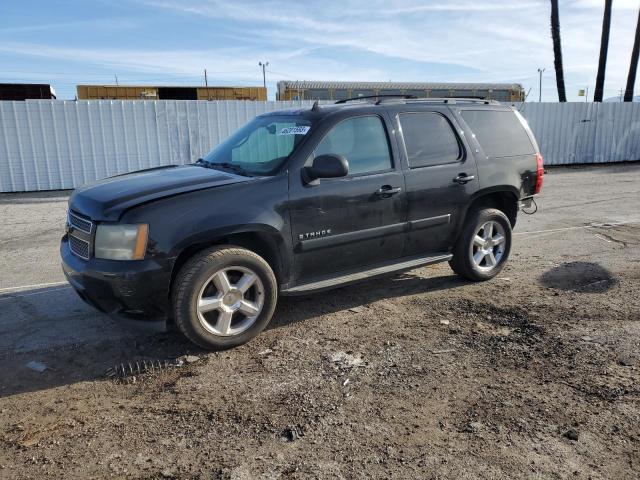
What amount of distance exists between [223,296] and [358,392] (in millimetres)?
1277

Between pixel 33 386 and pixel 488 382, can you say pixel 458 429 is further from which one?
pixel 33 386

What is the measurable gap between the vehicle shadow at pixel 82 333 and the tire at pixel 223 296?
9.0 inches

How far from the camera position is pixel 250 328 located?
13.5 feet

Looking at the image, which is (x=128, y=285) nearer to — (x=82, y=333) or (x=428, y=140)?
(x=82, y=333)

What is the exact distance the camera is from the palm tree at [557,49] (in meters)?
24.3

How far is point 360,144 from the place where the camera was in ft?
15.3

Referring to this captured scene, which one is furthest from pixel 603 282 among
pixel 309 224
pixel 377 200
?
pixel 309 224

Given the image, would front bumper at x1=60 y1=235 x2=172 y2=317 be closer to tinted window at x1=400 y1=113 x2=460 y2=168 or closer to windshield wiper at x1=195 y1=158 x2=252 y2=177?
windshield wiper at x1=195 y1=158 x2=252 y2=177

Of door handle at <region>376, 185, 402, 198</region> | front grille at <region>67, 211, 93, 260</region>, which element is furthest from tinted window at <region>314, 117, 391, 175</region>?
front grille at <region>67, 211, 93, 260</region>

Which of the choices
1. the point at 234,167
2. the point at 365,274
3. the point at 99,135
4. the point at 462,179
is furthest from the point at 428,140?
the point at 99,135

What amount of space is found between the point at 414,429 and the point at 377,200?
85.6 inches

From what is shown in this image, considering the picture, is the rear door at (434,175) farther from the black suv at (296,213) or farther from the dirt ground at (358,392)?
→ the dirt ground at (358,392)

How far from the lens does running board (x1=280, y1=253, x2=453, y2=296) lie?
171 inches

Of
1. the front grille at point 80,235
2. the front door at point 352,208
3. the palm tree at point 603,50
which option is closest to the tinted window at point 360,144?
the front door at point 352,208
